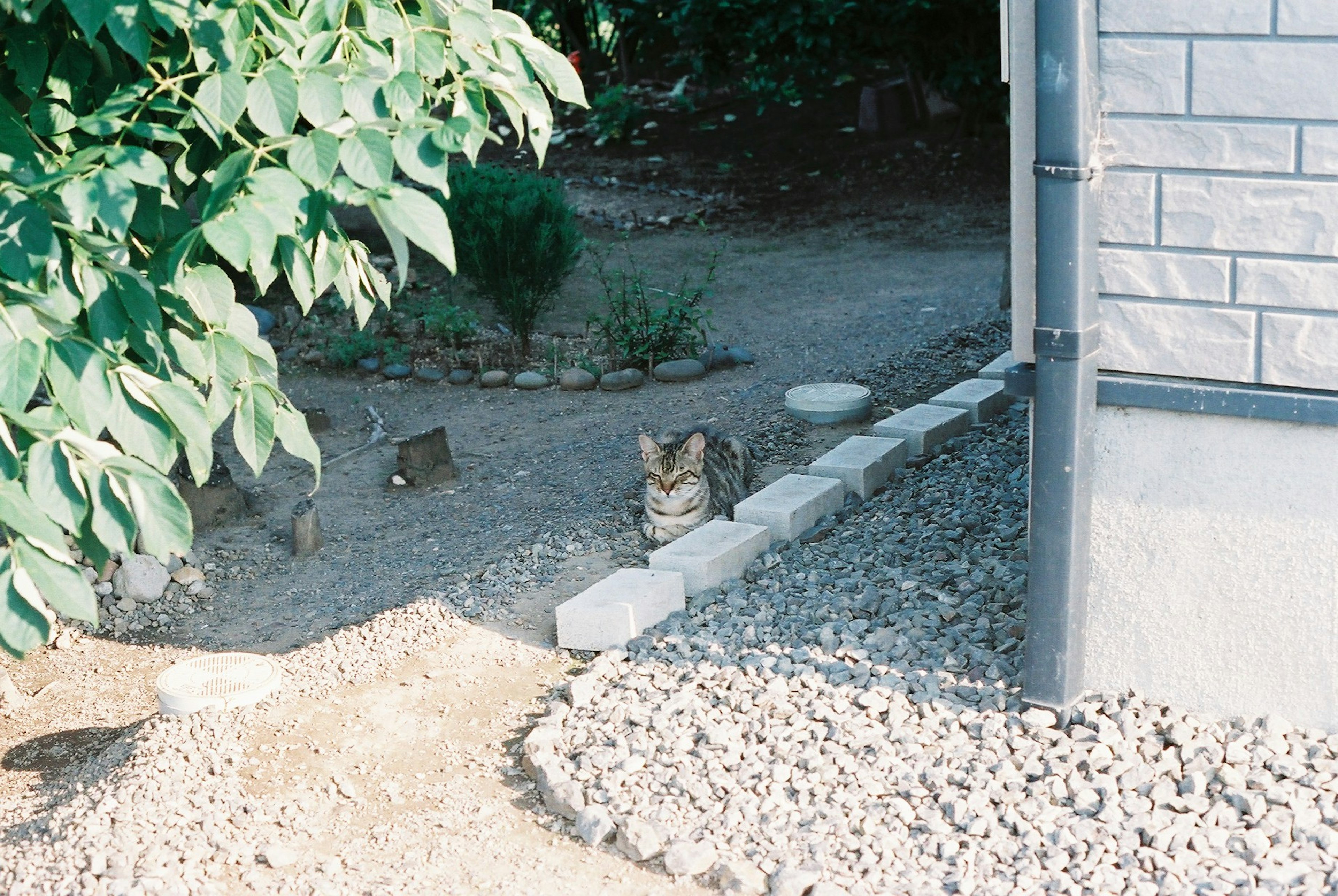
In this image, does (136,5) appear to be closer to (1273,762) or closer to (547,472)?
(1273,762)

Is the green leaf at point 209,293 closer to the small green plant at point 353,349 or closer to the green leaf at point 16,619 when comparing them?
the green leaf at point 16,619

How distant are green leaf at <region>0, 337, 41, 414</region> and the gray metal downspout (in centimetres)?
228

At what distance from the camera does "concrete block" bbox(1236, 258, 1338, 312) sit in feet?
10.4

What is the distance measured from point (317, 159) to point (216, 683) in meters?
2.49

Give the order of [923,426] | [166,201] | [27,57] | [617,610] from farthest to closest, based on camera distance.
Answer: [923,426], [617,610], [166,201], [27,57]

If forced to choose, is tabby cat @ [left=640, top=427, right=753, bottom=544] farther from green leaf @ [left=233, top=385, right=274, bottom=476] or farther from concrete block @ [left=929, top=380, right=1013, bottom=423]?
green leaf @ [left=233, top=385, right=274, bottom=476]

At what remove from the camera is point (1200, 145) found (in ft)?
10.6

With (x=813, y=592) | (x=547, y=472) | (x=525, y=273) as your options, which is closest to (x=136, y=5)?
(x=813, y=592)

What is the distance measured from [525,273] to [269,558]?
10.1ft

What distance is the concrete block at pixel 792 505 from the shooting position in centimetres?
500

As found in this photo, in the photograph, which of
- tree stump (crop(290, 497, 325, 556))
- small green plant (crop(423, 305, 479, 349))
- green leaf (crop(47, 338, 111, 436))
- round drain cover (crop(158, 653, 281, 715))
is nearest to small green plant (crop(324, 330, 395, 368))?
small green plant (crop(423, 305, 479, 349))

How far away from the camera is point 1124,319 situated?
3428 millimetres

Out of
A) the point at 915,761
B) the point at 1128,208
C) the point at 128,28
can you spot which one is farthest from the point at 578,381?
the point at 128,28

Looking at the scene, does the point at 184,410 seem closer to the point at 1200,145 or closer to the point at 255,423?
the point at 255,423
